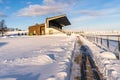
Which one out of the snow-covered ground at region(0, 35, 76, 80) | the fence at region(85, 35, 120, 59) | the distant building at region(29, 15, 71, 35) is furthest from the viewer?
the distant building at region(29, 15, 71, 35)

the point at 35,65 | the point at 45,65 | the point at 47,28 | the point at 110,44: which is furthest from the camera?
the point at 47,28

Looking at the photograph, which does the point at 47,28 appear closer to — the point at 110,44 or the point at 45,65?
the point at 110,44

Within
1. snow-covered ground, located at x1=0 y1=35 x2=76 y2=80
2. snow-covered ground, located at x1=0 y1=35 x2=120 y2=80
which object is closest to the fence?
snow-covered ground, located at x1=0 y1=35 x2=120 y2=80

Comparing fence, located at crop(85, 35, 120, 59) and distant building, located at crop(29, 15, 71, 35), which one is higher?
distant building, located at crop(29, 15, 71, 35)

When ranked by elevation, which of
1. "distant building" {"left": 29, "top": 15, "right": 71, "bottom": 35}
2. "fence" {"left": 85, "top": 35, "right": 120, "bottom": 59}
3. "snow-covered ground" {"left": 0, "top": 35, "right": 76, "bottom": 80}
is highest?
"distant building" {"left": 29, "top": 15, "right": 71, "bottom": 35}

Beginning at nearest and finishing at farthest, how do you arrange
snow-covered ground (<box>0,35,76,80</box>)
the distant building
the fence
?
snow-covered ground (<box>0,35,76,80</box>)
the fence
the distant building

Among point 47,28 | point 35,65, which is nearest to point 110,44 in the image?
point 35,65

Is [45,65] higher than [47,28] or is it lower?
lower

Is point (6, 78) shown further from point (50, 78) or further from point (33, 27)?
point (33, 27)

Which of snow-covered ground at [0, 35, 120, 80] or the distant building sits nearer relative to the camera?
snow-covered ground at [0, 35, 120, 80]

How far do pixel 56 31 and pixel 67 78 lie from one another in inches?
2826

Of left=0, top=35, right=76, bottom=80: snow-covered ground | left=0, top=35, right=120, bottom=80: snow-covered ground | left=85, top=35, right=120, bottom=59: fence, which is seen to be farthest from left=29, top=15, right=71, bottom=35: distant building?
left=0, top=35, right=120, bottom=80: snow-covered ground

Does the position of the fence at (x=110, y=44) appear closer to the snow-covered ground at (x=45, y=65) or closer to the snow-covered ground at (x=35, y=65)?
the snow-covered ground at (x=45, y=65)

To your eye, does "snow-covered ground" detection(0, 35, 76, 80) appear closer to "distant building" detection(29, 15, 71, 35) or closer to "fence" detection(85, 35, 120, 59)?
"fence" detection(85, 35, 120, 59)
